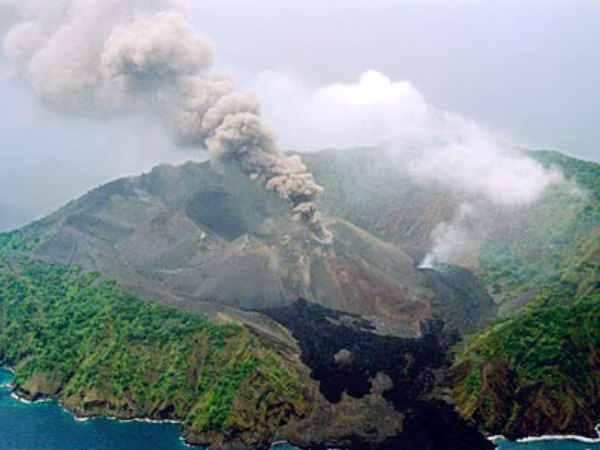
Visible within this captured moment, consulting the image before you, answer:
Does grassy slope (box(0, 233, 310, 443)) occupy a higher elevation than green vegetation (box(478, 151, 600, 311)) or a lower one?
lower

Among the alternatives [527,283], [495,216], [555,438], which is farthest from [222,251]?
[495,216]

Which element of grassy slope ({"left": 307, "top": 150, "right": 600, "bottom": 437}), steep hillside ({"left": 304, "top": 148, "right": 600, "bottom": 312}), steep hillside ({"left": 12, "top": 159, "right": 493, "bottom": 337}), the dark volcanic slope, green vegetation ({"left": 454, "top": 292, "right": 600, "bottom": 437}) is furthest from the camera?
steep hillside ({"left": 304, "top": 148, "right": 600, "bottom": 312})

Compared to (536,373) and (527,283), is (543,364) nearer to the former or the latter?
(536,373)

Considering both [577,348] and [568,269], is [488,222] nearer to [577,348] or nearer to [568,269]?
[568,269]

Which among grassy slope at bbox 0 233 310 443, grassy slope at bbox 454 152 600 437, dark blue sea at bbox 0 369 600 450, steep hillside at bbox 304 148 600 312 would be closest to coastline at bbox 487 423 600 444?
dark blue sea at bbox 0 369 600 450

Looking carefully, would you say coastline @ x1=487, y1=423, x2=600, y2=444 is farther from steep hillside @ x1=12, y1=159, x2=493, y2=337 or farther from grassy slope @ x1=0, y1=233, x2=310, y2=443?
steep hillside @ x1=12, y1=159, x2=493, y2=337

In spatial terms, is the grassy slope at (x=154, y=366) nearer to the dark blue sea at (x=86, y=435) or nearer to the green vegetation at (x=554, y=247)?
the dark blue sea at (x=86, y=435)
